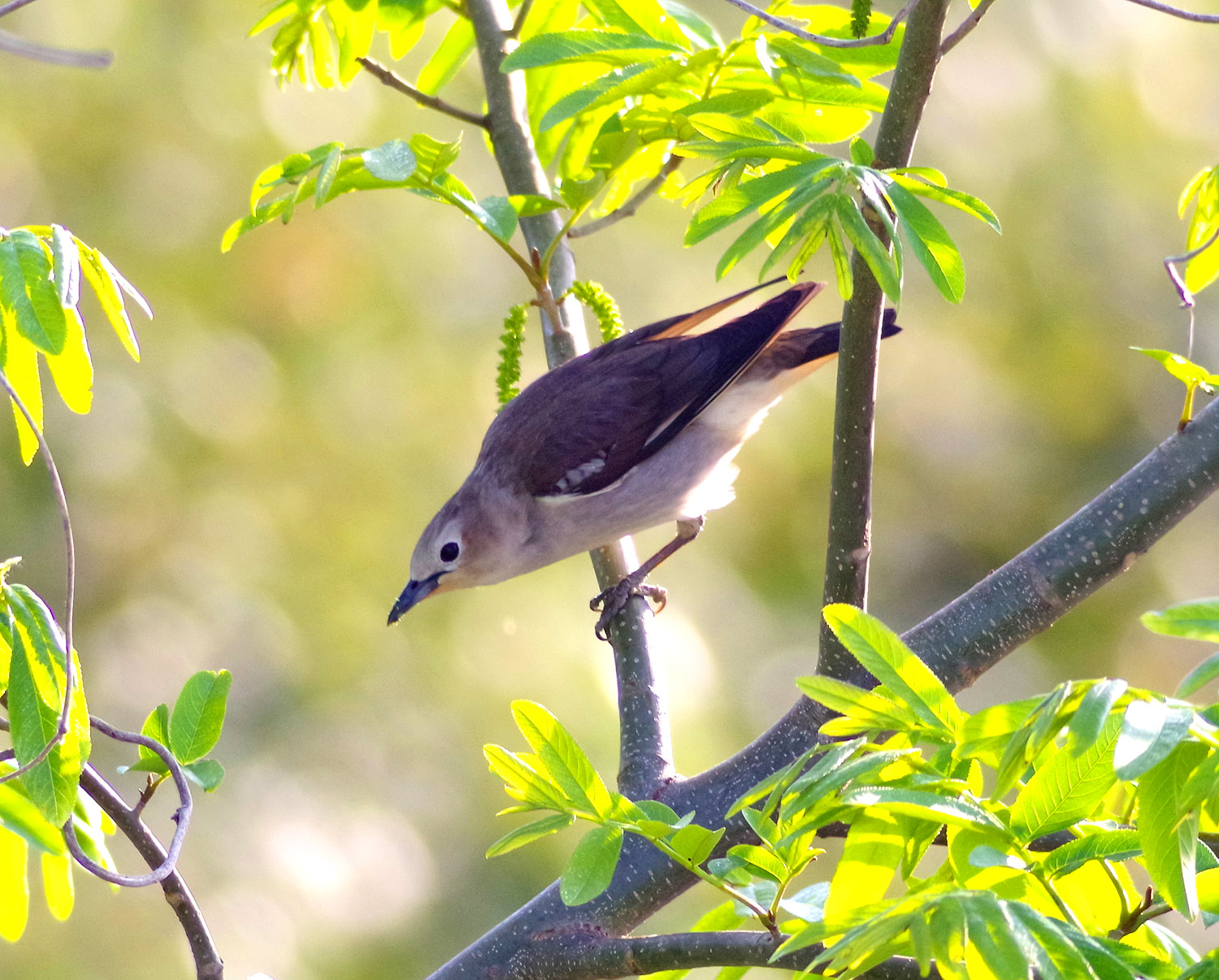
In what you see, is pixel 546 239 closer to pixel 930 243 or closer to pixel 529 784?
pixel 930 243

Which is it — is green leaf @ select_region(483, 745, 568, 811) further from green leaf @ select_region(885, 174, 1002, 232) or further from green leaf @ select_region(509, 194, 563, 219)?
green leaf @ select_region(509, 194, 563, 219)

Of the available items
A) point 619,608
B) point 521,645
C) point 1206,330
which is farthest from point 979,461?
point 619,608

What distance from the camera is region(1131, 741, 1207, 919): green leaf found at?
115 centimetres

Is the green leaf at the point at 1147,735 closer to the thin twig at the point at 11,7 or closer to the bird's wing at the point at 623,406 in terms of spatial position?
the thin twig at the point at 11,7

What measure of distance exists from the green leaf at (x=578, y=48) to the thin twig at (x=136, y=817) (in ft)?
3.90

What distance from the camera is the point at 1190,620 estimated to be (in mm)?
1200

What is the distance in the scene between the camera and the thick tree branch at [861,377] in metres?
1.76

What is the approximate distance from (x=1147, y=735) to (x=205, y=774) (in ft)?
4.41

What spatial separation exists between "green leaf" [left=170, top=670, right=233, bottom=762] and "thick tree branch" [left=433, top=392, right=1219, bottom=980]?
25.5 inches

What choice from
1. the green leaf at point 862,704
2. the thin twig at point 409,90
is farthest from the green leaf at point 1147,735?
the thin twig at point 409,90

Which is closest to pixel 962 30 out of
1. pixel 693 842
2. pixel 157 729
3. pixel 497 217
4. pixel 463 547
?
Answer: pixel 497 217

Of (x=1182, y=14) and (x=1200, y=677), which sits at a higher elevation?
(x=1182, y=14)

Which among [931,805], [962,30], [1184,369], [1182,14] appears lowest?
[931,805]

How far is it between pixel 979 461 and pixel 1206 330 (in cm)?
175
